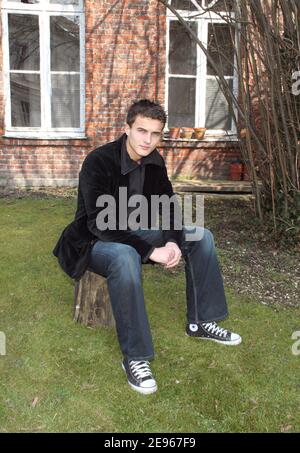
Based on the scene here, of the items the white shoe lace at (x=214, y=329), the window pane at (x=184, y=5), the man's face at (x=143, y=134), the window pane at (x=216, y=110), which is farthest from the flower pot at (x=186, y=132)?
the white shoe lace at (x=214, y=329)

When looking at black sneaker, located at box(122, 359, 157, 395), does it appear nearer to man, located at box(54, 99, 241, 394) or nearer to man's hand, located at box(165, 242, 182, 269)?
man, located at box(54, 99, 241, 394)

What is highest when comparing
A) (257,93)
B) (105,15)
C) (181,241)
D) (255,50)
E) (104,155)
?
(105,15)

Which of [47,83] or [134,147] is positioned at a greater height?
[47,83]

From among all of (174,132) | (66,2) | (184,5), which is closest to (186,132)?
(174,132)

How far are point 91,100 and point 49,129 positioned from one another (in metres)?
0.93

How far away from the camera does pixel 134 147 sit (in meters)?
3.34

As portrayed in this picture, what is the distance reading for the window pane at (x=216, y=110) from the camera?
9.62m

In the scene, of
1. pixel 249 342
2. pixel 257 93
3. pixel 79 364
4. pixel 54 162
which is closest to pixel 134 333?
pixel 79 364

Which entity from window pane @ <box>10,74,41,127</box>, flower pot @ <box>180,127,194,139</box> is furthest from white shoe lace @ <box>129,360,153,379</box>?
window pane @ <box>10,74,41,127</box>

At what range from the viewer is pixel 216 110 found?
967cm

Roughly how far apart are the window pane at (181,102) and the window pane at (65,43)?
1778 mm

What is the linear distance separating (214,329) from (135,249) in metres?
0.87

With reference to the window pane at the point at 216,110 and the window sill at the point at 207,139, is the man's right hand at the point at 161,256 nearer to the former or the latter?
the window sill at the point at 207,139

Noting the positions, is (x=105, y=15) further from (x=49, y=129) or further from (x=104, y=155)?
(x=104, y=155)
